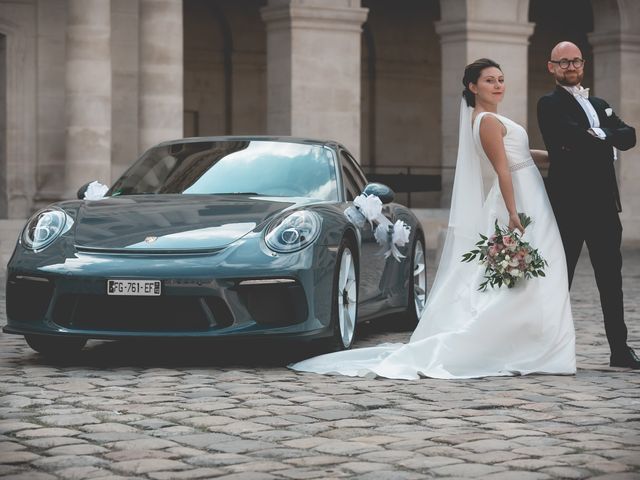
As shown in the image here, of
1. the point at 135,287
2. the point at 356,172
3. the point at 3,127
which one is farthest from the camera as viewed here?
the point at 3,127

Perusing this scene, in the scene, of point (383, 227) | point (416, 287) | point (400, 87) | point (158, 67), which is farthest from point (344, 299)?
point (400, 87)

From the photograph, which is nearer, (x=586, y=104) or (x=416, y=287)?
(x=586, y=104)

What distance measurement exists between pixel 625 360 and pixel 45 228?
3.37m

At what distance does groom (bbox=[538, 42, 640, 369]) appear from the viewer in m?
8.40

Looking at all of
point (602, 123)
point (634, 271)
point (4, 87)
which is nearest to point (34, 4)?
point (4, 87)

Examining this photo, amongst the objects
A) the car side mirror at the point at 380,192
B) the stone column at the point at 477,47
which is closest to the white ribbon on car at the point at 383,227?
the car side mirror at the point at 380,192

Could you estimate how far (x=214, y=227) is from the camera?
8.41 metres

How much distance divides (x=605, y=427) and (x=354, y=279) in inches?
124

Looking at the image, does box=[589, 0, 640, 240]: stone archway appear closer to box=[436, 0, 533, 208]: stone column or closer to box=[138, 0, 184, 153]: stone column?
box=[436, 0, 533, 208]: stone column

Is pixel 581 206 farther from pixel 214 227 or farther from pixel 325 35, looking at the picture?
pixel 325 35

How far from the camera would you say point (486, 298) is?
27.5ft

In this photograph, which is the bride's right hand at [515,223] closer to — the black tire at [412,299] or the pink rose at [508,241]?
the pink rose at [508,241]

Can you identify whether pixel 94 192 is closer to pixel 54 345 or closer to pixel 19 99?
pixel 54 345

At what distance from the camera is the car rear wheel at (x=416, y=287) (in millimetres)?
10884
